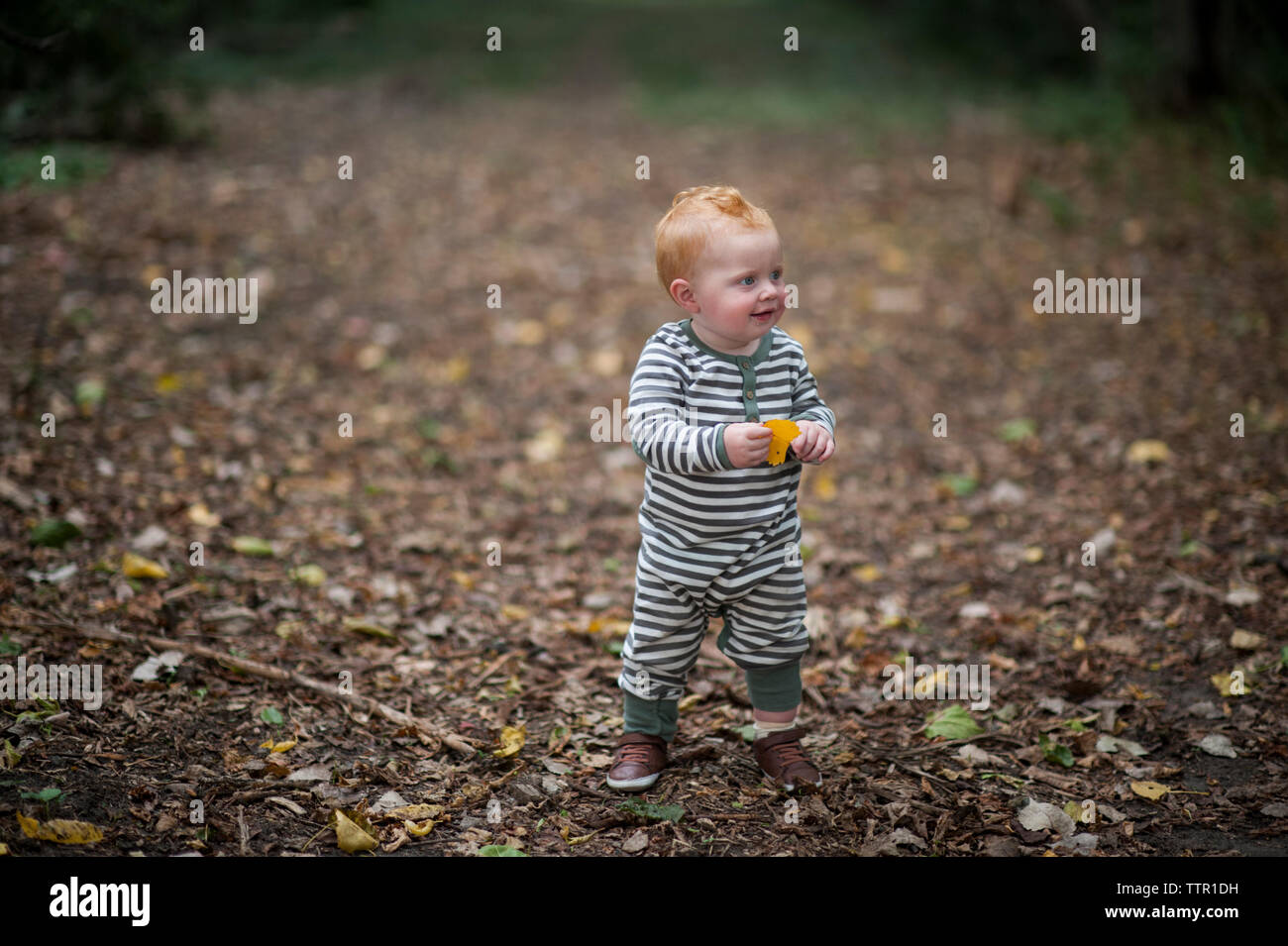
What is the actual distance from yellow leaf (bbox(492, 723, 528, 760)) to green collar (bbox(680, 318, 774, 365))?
4.58 feet

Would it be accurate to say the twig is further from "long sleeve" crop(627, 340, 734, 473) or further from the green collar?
the green collar

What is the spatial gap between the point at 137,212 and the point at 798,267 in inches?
199

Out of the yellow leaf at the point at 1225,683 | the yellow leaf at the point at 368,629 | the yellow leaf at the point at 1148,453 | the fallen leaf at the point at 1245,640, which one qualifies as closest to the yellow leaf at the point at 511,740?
the yellow leaf at the point at 368,629

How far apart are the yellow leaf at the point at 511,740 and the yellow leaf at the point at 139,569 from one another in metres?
1.60

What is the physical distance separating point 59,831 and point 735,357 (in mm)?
2114

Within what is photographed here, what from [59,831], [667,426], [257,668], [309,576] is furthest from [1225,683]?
[59,831]

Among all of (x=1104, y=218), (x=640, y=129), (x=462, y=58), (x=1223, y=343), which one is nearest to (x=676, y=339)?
(x=1223, y=343)

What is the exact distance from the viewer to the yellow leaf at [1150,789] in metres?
3.09

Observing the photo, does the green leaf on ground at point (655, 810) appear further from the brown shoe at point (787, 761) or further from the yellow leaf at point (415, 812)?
the yellow leaf at point (415, 812)

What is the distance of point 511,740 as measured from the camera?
335 centimetres

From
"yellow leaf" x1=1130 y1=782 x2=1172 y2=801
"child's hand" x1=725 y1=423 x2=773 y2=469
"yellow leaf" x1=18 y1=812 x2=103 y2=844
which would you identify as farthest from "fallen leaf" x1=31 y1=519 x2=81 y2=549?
"yellow leaf" x1=1130 y1=782 x2=1172 y2=801

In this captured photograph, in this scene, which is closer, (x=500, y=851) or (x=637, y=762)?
(x=500, y=851)

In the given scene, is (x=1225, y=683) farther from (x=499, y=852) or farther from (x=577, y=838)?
(x=499, y=852)
